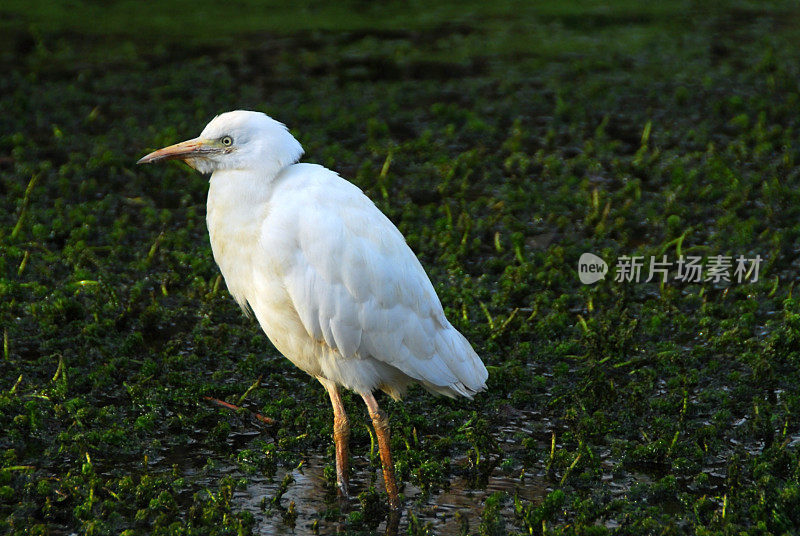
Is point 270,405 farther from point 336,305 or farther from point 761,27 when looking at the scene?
point 761,27

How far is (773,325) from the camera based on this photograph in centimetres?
625

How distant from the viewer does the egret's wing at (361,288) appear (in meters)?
4.42

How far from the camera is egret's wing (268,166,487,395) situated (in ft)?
14.5

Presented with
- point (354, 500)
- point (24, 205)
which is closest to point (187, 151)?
point (354, 500)

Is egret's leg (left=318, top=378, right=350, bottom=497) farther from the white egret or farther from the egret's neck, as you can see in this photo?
the egret's neck

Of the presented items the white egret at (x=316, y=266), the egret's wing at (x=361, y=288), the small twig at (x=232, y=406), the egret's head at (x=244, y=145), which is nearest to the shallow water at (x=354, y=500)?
the white egret at (x=316, y=266)

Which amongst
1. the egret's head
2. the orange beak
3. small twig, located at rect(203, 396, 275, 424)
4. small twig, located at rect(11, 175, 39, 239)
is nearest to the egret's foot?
small twig, located at rect(203, 396, 275, 424)

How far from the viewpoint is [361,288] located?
4504 millimetres

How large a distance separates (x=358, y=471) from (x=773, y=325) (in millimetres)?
2890

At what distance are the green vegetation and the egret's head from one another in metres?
1.48

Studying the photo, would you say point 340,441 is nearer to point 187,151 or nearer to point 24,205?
point 187,151

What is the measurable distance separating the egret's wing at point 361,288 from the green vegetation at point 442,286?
64 centimetres

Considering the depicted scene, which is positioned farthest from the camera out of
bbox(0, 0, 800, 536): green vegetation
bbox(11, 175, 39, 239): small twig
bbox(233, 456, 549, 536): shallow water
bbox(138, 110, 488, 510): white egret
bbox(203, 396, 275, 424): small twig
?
bbox(11, 175, 39, 239): small twig

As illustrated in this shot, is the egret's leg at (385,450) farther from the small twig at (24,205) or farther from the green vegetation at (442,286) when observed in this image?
the small twig at (24,205)
